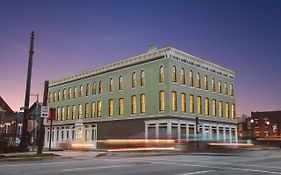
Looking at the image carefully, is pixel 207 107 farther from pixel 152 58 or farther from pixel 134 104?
pixel 152 58

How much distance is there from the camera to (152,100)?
40.9 m

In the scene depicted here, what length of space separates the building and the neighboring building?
41.7 metres

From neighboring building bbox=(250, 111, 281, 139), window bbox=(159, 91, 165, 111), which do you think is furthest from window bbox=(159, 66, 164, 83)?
neighboring building bbox=(250, 111, 281, 139)

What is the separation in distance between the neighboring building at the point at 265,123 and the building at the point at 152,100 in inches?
1642

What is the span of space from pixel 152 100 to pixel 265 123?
194 ft

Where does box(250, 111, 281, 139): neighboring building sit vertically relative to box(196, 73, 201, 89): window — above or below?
below

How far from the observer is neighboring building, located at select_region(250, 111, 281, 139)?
3445 inches

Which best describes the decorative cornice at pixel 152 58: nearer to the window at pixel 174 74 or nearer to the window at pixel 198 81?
the window at pixel 174 74

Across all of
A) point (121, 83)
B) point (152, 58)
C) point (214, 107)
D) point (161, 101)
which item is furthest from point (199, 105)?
point (121, 83)

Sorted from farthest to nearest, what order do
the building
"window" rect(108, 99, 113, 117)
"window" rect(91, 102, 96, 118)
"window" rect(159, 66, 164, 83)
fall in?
"window" rect(91, 102, 96, 118), "window" rect(108, 99, 113, 117), "window" rect(159, 66, 164, 83), the building

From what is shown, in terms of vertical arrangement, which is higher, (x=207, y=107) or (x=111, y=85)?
(x=111, y=85)

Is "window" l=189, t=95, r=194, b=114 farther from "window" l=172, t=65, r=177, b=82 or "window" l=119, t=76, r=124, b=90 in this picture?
"window" l=119, t=76, r=124, b=90

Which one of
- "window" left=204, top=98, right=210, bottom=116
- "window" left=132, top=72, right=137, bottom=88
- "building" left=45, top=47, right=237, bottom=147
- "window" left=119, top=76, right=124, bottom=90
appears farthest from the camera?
"window" left=119, top=76, right=124, bottom=90

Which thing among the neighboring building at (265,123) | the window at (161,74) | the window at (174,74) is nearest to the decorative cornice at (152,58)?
the window at (174,74)
